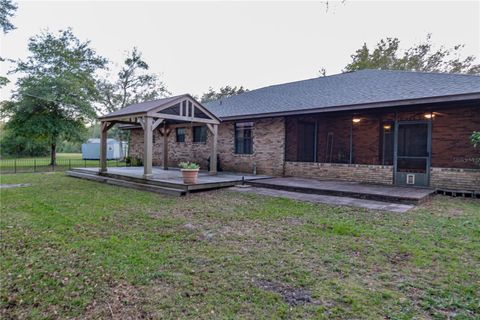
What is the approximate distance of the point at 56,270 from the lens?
2.93 meters

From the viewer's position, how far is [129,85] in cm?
2636

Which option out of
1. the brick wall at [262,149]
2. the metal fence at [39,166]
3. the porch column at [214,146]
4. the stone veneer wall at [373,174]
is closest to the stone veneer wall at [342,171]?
the stone veneer wall at [373,174]

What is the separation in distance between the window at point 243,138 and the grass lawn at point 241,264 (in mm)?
6211

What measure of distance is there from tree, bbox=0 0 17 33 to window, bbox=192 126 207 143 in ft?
39.0

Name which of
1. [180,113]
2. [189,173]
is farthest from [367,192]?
[180,113]

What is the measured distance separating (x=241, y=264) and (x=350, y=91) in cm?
868

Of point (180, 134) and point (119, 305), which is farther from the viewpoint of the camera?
point (180, 134)

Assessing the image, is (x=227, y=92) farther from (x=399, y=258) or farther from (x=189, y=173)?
(x=399, y=258)

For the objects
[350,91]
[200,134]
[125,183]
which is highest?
[350,91]

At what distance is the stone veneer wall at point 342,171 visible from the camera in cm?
849

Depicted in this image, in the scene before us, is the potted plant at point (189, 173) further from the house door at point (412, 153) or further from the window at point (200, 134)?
the house door at point (412, 153)

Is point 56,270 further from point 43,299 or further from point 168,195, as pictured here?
point 168,195

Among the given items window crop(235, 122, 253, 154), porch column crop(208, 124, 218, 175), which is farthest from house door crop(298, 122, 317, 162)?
porch column crop(208, 124, 218, 175)

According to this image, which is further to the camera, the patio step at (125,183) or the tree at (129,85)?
the tree at (129,85)
